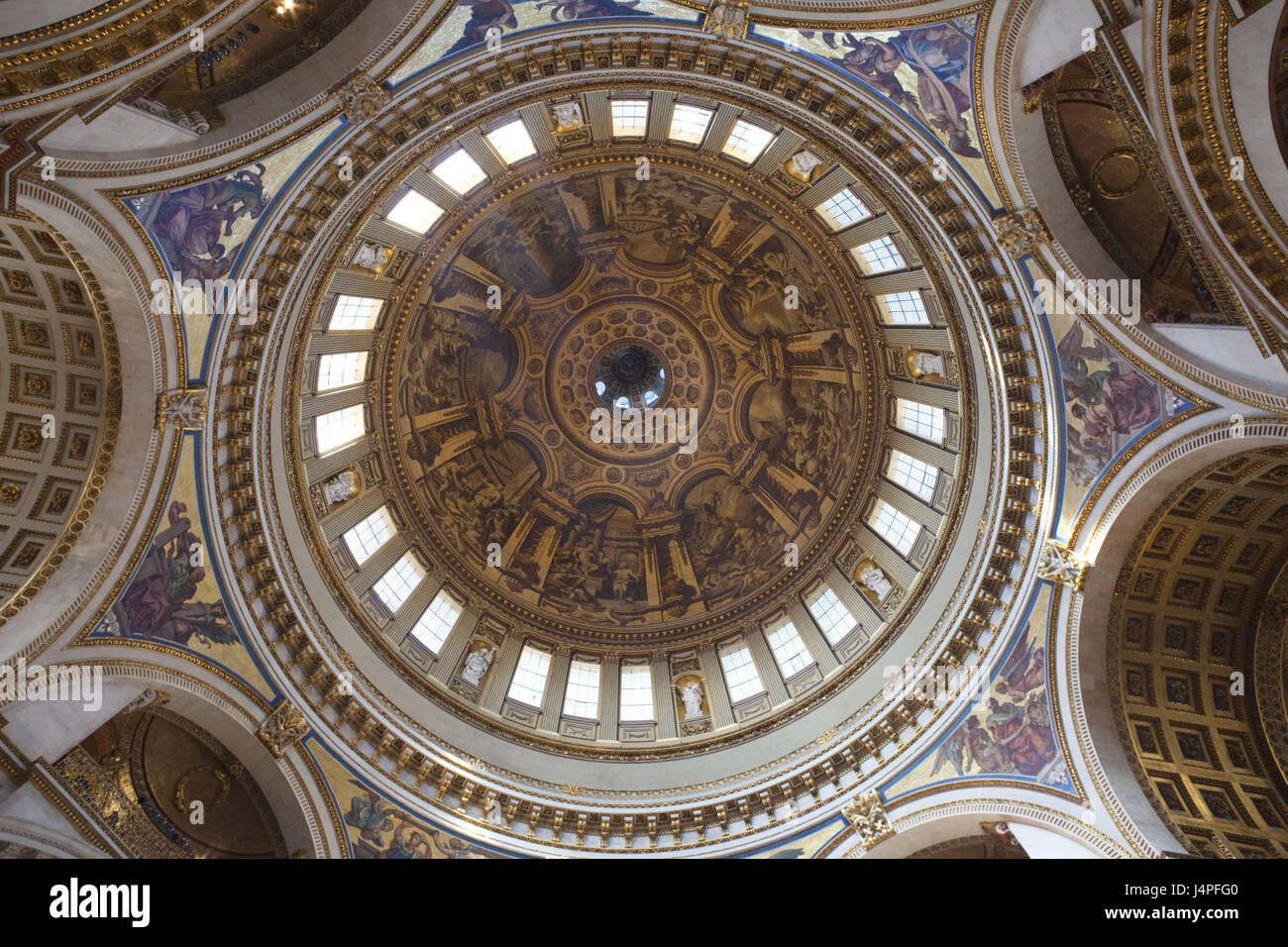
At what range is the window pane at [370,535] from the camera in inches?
918

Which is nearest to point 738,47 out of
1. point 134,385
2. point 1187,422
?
point 1187,422

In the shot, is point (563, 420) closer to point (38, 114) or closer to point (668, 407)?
point (668, 407)

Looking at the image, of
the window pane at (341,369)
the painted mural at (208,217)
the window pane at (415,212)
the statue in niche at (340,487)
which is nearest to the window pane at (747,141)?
the window pane at (415,212)

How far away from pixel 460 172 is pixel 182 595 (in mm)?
13127

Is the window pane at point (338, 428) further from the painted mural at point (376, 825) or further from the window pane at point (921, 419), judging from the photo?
the window pane at point (921, 419)

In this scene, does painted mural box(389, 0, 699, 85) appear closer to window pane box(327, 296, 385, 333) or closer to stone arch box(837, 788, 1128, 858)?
window pane box(327, 296, 385, 333)

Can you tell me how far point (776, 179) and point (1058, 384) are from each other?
10.8 meters

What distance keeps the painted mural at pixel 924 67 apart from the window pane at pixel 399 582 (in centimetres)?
1761

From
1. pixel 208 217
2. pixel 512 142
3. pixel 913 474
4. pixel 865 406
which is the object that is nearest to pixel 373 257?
pixel 512 142

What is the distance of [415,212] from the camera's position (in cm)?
2261

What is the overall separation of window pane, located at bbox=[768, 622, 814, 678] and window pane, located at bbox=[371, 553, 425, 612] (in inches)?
456

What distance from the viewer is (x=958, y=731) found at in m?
18.4

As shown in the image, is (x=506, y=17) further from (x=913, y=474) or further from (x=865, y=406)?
(x=913, y=474)
